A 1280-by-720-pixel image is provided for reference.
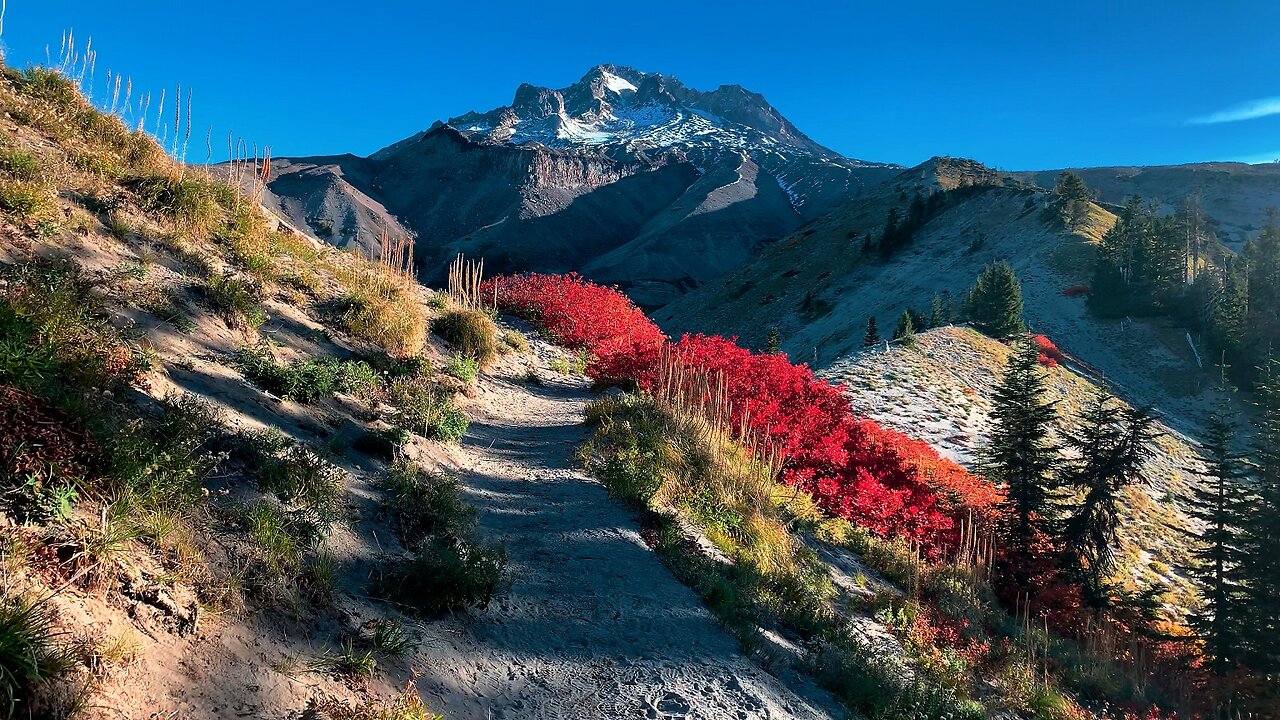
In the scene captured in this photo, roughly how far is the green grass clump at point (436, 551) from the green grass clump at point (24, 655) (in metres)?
1.92

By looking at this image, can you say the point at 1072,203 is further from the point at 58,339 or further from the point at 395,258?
the point at 58,339

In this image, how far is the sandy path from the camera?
12.2 ft

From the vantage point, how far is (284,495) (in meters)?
4.35

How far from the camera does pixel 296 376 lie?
6.28m

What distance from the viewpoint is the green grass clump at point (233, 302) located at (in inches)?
273

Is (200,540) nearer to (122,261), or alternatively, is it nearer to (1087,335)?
(122,261)

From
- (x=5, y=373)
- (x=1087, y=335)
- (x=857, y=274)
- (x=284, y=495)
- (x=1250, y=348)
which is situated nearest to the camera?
(x=5, y=373)

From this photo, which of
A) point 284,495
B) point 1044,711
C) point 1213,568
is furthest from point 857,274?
point 284,495

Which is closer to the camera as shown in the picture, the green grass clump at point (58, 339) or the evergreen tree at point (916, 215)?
the green grass clump at point (58, 339)

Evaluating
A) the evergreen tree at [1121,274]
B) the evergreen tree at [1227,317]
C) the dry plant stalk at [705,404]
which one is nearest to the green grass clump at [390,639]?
the dry plant stalk at [705,404]

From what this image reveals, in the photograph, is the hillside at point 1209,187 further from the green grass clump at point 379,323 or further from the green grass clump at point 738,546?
the green grass clump at point 379,323

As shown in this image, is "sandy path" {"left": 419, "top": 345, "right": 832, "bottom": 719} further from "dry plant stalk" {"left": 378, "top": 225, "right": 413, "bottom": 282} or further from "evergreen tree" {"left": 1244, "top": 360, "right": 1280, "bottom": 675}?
"evergreen tree" {"left": 1244, "top": 360, "right": 1280, "bottom": 675}

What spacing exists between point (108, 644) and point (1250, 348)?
168ft

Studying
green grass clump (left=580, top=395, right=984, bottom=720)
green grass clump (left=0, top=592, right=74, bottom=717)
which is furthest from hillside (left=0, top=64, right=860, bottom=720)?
green grass clump (left=580, top=395, right=984, bottom=720)
